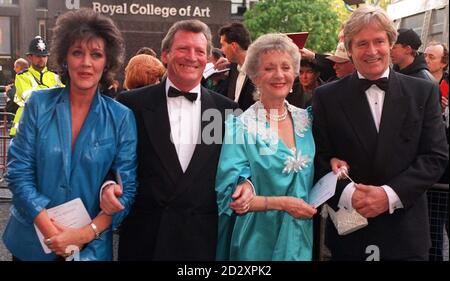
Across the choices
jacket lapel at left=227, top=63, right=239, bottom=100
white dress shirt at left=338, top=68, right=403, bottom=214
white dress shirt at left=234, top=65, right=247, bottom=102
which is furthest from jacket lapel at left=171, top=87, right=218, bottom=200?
jacket lapel at left=227, top=63, right=239, bottom=100

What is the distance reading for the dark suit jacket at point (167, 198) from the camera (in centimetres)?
321

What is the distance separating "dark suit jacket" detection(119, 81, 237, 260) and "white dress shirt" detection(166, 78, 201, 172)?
0.16 ft

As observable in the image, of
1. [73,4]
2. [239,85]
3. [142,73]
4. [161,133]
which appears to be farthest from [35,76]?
[73,4]

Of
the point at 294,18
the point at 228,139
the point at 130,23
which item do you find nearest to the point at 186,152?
the point at 228,139

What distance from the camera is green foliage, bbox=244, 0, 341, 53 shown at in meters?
37.2

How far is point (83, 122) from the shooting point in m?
3.12

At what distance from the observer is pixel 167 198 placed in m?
3.21

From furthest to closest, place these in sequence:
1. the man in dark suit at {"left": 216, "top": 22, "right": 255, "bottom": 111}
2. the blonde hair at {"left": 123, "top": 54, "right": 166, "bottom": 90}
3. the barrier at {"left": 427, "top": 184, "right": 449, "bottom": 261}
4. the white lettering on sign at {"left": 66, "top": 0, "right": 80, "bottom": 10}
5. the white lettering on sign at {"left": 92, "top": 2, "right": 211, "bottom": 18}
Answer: the white lettering on sign at {"left": 92, "top": 2, "right": 211, "bottom": 18} → the white lettering on sign at {"left": 66, "top": 0, "right": 80, "bottom": 10} → the man in dark suit at {"left": 216, "top": 22, "right": 255, "bottom": 111} → the blonde hair at {"left": 123, "top": 54, "right": 166, "bottom": 90} → the barrier at {"left": 427, "top": 184, "right": 449, "bottom": 261}

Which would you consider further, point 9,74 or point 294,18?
point 294,18

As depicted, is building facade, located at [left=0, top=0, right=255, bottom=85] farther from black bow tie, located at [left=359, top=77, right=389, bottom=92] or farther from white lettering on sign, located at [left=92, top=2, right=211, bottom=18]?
black bow tie, located at [left=359, top=77, right=389, bottom=92]

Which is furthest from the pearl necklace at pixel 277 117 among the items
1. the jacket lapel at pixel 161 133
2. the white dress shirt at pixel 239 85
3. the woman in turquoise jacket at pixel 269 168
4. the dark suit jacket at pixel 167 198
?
the white dress shirt at pixel 239 85

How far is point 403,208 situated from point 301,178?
1.89 ft

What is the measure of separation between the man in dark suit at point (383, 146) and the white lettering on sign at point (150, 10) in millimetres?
15825
